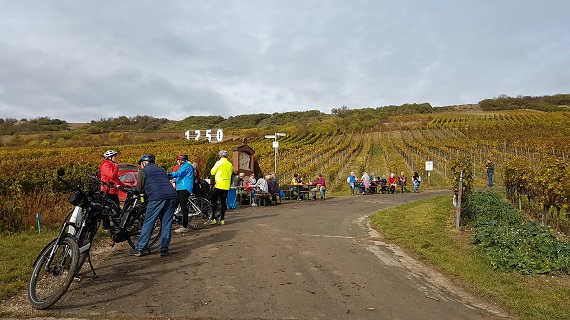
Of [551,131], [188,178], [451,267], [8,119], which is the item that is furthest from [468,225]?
[8,119]

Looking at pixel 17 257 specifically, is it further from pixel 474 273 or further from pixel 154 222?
pixel 474 273

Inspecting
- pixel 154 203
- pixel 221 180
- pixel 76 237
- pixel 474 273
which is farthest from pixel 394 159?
pixel 76 237

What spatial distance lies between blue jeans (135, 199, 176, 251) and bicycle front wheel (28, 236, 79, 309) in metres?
1.87

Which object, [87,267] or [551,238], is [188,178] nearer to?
[87,267]

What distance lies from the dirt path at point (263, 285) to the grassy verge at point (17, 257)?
0.56 metres

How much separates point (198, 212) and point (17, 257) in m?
3.76

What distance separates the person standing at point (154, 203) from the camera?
6867mm

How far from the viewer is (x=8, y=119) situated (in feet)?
284

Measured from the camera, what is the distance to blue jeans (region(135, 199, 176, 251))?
269 inches

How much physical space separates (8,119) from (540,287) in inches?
3990

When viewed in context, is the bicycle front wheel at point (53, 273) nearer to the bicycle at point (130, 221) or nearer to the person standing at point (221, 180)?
the bicycle at point (130, 221)

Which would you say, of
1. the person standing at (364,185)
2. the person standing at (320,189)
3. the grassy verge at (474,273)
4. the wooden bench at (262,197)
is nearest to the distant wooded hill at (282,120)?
the person standing at (364,185)

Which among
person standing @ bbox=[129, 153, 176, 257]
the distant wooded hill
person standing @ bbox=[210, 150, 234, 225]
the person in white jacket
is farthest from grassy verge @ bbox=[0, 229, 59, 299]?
the distant wooded hill

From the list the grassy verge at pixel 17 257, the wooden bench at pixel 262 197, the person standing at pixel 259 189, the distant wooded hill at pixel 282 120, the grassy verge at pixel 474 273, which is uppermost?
the distant wooded hill at pixel 282 120
